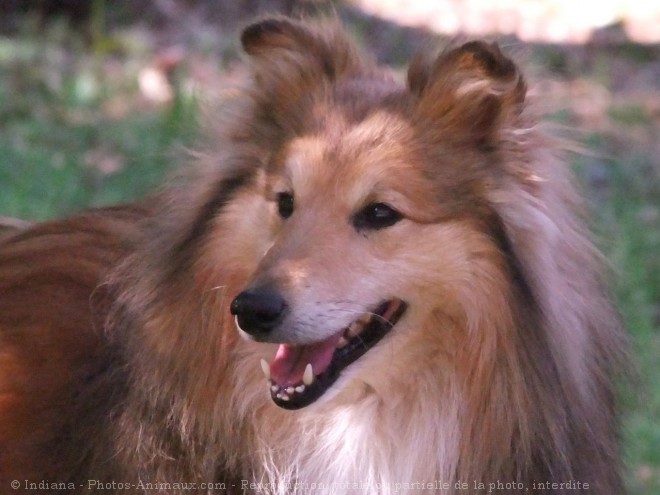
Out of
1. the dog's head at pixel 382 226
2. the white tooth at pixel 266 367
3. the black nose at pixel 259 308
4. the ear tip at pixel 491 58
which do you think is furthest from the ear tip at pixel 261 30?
the white tooth at pixel 266 367

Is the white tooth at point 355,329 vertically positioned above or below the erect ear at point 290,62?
below

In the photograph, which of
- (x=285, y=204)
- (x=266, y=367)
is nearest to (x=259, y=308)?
(x=266, y=367)

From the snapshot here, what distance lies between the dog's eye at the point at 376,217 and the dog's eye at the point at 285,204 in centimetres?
19

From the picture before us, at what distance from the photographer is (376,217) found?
9.32 feet

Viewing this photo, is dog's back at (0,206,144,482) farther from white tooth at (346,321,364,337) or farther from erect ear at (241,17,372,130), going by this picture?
white tooth at (346,321,364,337)

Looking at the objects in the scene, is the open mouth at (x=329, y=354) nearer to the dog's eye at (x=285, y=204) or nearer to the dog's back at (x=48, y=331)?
the dog's eye at (x=285, y=204)

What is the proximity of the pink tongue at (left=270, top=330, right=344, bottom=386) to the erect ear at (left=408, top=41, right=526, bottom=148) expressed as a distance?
62cm

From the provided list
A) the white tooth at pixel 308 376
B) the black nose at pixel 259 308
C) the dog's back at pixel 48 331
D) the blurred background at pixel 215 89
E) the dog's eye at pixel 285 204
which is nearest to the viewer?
the black nose at pixel 259 308

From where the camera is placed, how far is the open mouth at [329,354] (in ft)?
9.31

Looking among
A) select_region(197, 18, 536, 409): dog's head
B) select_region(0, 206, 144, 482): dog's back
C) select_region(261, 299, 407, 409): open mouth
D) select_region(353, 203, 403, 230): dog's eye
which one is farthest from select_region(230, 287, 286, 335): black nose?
select_region(0, 206, 144, 482): dog's back

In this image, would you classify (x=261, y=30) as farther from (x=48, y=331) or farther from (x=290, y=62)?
(x=48, y=331)

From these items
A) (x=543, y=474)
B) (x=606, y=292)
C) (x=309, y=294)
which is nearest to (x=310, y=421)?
(x=309, y=294)

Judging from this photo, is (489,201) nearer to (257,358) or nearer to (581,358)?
(581,358)

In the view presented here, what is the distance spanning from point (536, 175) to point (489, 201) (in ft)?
0.48
